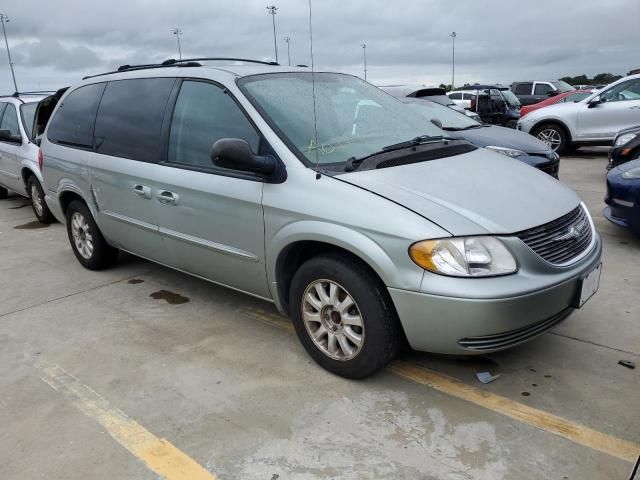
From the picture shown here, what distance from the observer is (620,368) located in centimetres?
309

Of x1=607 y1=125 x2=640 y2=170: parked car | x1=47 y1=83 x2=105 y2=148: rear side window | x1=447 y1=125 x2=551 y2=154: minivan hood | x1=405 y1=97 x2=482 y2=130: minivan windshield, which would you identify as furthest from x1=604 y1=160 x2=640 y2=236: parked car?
x1=47 y1=83 x2=105 y2=148: rear side window

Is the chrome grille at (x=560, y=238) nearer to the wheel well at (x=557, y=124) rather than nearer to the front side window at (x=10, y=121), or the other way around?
the front side window at (x=10, y=121)

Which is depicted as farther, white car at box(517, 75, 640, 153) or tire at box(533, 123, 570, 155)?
tire at box(533, 123, 570, 155)

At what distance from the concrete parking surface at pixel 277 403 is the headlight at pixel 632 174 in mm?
1274

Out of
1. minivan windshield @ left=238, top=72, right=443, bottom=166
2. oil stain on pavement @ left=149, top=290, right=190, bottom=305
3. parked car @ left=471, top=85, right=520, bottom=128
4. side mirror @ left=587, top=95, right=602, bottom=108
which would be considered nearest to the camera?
minivan windshield @ left=238, top=72, right=443, bottom=166

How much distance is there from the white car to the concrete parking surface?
759 cm

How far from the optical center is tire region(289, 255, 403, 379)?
2.77 metres

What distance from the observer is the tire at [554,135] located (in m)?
11.3

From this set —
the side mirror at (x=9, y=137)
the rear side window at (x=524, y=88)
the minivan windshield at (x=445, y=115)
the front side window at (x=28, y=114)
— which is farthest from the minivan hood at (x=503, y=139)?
the rear side window at (x=524, y=88)

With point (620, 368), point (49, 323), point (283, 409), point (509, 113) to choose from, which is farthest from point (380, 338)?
point (509, 113)

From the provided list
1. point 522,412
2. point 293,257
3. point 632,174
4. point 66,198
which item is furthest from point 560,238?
point 66,198

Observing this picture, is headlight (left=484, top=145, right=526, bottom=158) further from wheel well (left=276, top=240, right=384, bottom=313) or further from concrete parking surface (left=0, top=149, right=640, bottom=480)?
wheel well (left=276, top=240, right=384, bottom=313)

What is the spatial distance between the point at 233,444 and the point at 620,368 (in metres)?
2.18

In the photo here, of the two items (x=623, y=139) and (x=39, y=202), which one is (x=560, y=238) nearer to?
(x=623, y=139)
